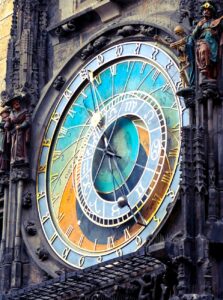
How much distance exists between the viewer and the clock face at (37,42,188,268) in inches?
558

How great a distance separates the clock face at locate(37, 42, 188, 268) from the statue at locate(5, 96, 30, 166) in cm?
27

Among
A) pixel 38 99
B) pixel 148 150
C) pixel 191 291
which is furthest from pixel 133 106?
pixel 191 291

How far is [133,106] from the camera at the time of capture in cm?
1482

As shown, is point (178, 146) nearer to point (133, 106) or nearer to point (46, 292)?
point (133, 106)

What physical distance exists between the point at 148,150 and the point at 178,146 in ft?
1.64

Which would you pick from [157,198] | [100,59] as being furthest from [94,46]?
[157,198]

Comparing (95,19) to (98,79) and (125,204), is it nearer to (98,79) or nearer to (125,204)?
(98,79)

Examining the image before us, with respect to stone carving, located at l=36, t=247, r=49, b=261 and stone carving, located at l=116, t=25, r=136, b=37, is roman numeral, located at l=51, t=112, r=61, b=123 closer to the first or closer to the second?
stone carving, located at l=116, t=25, r=136, b=37

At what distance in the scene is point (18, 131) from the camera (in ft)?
52.0

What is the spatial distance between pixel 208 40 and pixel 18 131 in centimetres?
333

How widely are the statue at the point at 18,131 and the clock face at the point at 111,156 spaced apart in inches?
10.5

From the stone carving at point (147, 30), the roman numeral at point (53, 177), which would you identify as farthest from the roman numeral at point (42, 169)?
the stone carving at point (147, 30)

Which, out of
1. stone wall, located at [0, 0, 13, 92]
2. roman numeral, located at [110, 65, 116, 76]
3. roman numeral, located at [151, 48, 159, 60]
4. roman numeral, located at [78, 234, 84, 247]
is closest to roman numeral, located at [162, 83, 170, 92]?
roman numeral, located at [151, 48, 159, 60]

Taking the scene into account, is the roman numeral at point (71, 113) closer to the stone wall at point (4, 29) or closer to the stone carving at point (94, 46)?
the stone carving at point (94, 46)
